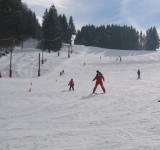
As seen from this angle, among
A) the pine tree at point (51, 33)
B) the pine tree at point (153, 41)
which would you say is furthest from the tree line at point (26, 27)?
the pine tree at point (153, 41)

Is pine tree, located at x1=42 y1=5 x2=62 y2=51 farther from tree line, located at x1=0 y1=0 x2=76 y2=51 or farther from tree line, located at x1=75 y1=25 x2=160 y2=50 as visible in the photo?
tree line, located at x1=75 y1=25 x2=160 y2=50

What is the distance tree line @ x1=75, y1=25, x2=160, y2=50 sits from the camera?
130375mm

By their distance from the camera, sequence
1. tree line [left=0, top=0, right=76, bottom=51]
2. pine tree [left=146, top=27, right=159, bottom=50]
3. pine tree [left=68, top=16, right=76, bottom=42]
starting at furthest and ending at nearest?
pine tree [left=146, top=27, right=159, bottom=50] → pine tree [left=68, top=16, right=76, bottom=42] → tree line [left=0, top=0, right=76, bottom=51]

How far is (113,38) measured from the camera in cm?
13338

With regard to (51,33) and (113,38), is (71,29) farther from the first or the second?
(51,33)

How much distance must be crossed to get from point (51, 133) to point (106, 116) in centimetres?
292

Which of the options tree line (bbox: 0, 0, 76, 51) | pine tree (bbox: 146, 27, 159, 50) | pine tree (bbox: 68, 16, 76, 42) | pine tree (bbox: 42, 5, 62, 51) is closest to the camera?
tree line (bbox: 0, 0, 76, 51)

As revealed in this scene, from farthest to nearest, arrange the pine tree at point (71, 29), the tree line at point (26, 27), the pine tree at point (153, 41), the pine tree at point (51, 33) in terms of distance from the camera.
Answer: the pine tree at point (153, 41)
the pine tree at point (71, 29)
the pine tree at point (51, 33)
the tree line at point (26, 27)

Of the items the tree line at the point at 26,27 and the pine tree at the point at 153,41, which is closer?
the tree line at the point at 26,27

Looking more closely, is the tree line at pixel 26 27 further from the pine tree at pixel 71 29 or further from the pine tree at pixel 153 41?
the pine tree at pixel 153 41

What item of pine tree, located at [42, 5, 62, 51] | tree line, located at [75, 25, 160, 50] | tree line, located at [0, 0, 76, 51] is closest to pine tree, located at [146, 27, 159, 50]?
tree line, located at [75, 25, 160, 50]

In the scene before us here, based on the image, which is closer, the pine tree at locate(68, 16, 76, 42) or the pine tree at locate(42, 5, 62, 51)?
the pine tree at locate(42, 5, 62, 51)

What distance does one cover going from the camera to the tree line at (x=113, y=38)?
13038cm

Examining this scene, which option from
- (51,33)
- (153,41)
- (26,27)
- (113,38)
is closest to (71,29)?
(26,27)
